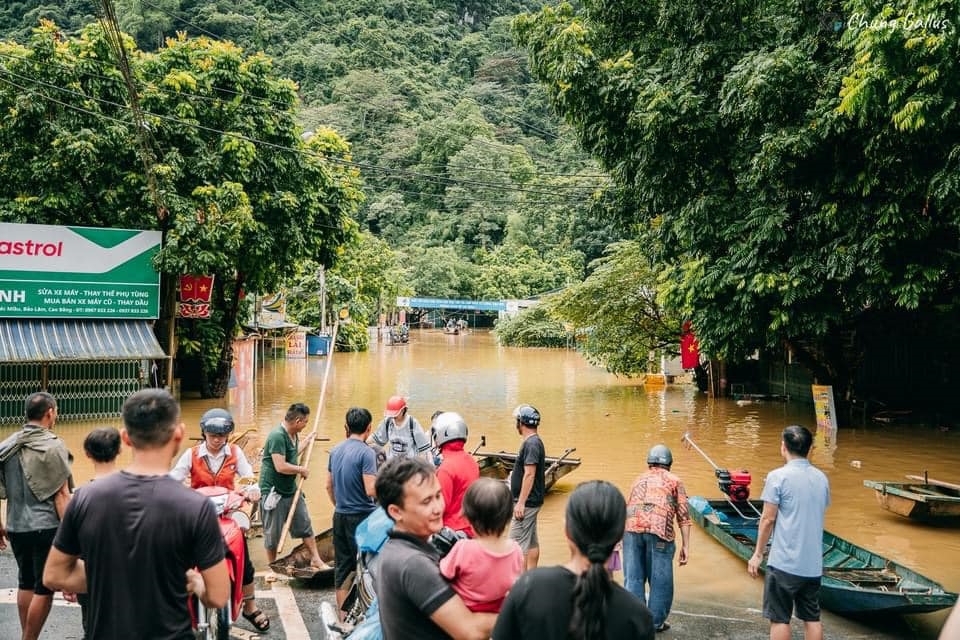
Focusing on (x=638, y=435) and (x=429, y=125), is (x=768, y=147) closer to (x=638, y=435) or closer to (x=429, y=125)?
(x=638, y=435)

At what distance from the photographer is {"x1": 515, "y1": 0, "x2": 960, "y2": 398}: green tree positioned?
39.0ft

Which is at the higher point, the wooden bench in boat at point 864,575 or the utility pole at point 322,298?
the utility pole at point 322,298

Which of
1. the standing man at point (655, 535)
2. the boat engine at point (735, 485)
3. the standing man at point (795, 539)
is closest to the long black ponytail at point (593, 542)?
the standing man at point (795, 539)

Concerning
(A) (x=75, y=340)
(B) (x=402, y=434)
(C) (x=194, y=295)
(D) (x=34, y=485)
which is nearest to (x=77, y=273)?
(A) (x=75, y=340)

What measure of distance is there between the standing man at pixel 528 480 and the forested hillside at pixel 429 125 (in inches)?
2315

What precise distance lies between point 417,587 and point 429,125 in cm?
8598

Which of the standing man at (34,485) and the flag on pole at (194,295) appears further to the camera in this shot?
the flag on pole at (194,295)

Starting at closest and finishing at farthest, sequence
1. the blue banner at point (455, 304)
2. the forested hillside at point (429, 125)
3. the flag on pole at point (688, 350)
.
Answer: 1. the flag on pole at point (688, 350)
2. the blue banner at point (455, 304)
3. the forested hillside at point (429, 125)

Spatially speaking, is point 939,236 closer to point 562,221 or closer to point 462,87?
point 562,221

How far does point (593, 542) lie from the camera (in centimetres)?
273

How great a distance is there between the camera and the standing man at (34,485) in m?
5.34

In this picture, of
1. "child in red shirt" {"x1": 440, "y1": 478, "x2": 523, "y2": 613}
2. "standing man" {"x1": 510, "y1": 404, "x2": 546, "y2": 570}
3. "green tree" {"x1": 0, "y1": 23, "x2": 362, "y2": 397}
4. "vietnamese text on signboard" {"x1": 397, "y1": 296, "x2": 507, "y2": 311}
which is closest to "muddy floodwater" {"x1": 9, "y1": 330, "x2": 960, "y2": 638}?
"standing man" {"x1": 510, "y1": 404, "x2": 546, "y2": 570}

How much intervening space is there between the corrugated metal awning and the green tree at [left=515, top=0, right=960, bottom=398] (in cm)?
1079

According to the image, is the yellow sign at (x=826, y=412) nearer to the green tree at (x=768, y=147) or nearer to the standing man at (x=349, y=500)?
the green tree at (x=768, y=147)
